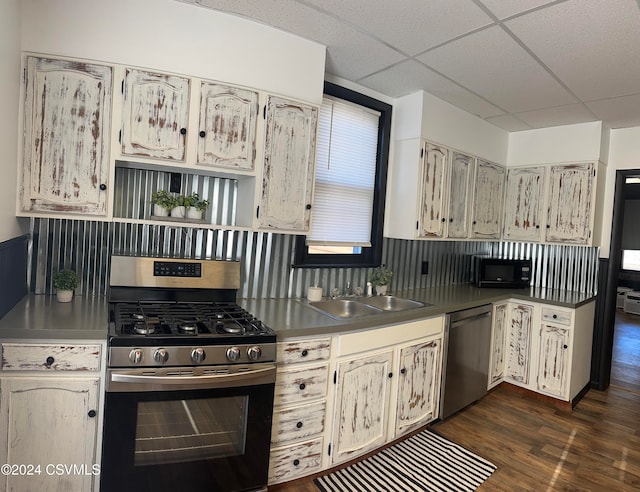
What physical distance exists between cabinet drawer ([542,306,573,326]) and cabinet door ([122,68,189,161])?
10.6ft

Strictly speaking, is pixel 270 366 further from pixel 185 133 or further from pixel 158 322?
pixel 185 133

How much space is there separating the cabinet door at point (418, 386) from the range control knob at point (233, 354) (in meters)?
1.23

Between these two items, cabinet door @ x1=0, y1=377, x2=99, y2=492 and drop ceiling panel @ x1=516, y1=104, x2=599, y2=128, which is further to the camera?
drop ceiling panel @ x1=516, y1=104, x2=599, y2=128

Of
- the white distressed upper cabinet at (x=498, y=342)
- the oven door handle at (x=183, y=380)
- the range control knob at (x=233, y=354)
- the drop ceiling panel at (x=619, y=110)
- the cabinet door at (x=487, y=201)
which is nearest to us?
the oven door handle at (x=183, y=380)

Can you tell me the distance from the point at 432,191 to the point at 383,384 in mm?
1613

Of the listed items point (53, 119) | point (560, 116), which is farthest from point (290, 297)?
point (560, 116)

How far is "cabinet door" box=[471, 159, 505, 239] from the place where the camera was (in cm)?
370

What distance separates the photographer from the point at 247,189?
236cm

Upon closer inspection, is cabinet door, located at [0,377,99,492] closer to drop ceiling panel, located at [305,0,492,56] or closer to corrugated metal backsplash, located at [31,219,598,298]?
corrugated metal backsplash, located at [31,219,598,298]

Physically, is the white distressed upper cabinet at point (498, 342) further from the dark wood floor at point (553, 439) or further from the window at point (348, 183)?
the window at point (348, 183)

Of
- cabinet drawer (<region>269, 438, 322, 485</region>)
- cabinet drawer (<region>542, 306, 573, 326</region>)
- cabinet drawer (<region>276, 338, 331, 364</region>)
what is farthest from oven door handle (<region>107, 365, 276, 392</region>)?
cabinet drawer (<region>542, 306, 573, 326</region>)

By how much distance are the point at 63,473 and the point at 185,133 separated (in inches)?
64.8

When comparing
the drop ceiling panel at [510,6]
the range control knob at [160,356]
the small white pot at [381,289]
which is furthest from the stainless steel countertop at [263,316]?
the drop ceiling panel at [510,6]

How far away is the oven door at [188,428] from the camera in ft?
5.18
